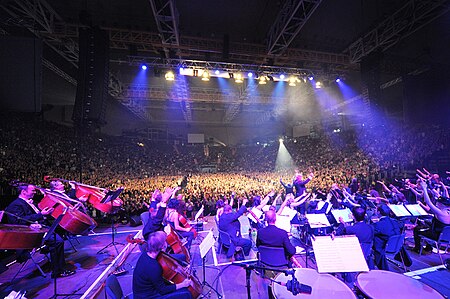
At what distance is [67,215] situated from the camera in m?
3.93

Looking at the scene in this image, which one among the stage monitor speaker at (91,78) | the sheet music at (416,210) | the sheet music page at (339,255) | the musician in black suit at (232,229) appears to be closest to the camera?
the sheet music page at (339,255)

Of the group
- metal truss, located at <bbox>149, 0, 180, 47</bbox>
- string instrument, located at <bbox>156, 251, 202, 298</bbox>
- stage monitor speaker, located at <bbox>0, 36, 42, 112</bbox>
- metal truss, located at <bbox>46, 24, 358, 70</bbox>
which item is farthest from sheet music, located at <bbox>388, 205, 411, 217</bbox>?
stage monitor speaker, located at <bbox>0, 36, 42, 112</bbox>

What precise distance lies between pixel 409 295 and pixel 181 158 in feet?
75.6

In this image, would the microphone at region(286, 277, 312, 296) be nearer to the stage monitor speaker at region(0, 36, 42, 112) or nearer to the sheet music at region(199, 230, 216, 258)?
the sheet music at region(199, 230, 216, 258)

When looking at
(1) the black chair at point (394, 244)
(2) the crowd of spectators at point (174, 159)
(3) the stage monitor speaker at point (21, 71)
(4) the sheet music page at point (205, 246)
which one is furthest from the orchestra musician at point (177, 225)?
(3) the stage monitor speaker at point (21, 71)

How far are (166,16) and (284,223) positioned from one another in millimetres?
6506

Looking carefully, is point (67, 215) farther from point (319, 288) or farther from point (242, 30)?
point (242, 30)

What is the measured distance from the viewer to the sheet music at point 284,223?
430 cm

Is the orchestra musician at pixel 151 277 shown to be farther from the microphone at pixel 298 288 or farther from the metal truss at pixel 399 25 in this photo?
the metal truss at pixel 399 25

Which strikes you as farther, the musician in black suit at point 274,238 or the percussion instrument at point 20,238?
the musician in black suit at point 274,238

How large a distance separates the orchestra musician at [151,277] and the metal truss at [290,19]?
274 inches

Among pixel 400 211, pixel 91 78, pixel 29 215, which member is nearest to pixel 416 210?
pixel 400 211

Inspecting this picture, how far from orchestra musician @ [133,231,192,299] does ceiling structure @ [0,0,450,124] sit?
612cm

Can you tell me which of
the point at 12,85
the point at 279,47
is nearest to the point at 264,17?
the point at 279,47
